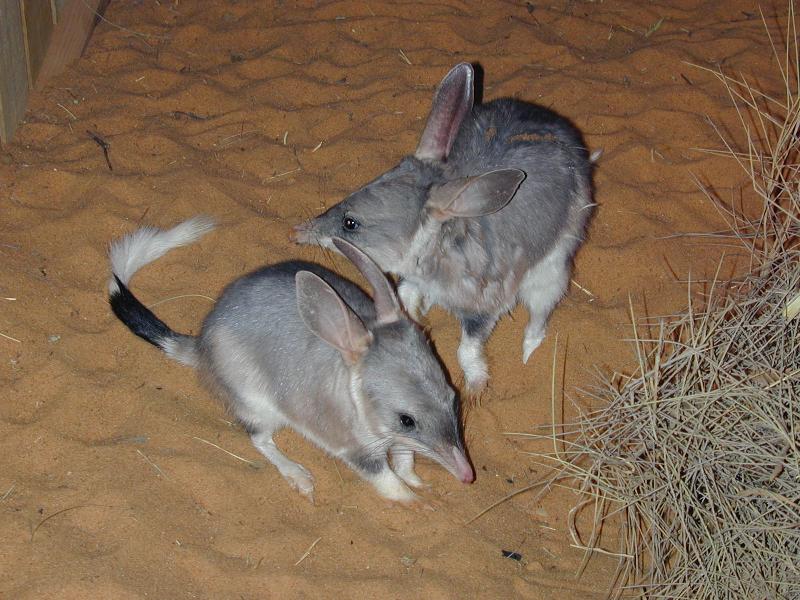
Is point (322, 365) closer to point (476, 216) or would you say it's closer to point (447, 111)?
point (476, 216)

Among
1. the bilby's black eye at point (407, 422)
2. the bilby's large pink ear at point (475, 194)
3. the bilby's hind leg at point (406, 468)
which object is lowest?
the bilby's hind leg at point (406, 468)

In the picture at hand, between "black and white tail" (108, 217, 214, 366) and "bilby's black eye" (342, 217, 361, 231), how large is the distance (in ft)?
2.99

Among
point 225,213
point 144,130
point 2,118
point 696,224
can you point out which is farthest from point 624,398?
point 2,118

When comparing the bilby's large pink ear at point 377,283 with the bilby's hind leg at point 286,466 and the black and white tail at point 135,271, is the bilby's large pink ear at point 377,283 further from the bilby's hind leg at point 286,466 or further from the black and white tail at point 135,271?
the black and white tail at point 135,271

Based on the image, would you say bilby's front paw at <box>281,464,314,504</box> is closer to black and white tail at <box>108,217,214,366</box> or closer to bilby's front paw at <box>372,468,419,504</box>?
bilby's front paw at <box>372,468,419,504</box>

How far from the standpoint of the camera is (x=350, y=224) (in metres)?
4.01

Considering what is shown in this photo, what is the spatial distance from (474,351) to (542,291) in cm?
51

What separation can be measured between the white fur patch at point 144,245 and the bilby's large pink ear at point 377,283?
4.31 ft

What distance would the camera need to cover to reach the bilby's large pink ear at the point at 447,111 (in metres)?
3.91

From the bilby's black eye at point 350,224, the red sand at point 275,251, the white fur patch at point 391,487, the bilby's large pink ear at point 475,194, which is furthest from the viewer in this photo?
the bilby's black eye at point 350,224

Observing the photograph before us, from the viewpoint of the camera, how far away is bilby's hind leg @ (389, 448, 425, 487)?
3.91 metres

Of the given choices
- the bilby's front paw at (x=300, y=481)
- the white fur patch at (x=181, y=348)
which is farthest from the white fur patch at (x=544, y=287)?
the white fur patch at (x=181, y=348)

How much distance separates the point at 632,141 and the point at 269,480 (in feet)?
10.9

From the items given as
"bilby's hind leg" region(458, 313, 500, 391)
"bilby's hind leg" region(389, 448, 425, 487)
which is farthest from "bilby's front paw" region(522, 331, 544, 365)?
"bilby's hind leg" region(389, 448, 425, 487)
